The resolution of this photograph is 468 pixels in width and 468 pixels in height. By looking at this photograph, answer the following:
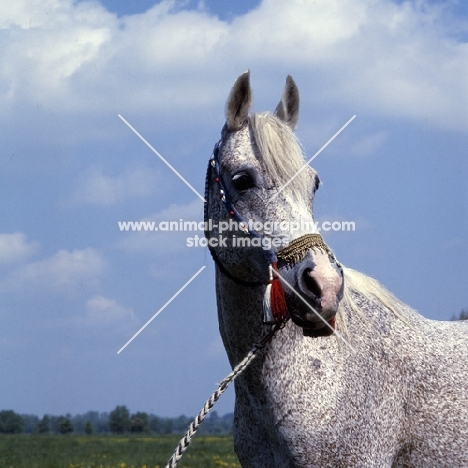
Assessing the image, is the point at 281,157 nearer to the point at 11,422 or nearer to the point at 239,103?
the point at 239,103

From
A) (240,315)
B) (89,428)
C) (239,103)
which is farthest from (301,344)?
(89,428)

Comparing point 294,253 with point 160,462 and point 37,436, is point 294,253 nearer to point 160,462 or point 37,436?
point 160,462

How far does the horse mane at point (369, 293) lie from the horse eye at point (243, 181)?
932 millimetres

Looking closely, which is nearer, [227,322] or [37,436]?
[227,322]

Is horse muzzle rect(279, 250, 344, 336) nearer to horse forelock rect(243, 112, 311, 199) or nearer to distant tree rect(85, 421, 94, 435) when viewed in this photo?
horse forelock rect(243, 112, 311, 199)

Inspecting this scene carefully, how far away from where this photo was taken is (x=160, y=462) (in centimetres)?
1286

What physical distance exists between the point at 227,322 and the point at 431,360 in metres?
1.32

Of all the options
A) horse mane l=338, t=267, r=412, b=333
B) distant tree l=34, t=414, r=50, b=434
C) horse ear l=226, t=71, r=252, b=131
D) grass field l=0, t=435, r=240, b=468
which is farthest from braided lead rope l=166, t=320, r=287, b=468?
distant tree l=34, t=414, r=50, b=434

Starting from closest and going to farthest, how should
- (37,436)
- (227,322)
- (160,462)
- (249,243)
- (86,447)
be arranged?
(249,243)
(227,322)
(160,462)
(86,447)
(37,436)

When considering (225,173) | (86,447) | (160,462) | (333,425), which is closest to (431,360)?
(333,425)

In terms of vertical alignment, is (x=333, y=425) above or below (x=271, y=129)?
below

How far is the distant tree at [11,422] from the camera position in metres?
25.3

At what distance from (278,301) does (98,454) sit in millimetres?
12139

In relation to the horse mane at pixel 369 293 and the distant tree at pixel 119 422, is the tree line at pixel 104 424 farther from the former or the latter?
the horse mane at pixel 369 293
